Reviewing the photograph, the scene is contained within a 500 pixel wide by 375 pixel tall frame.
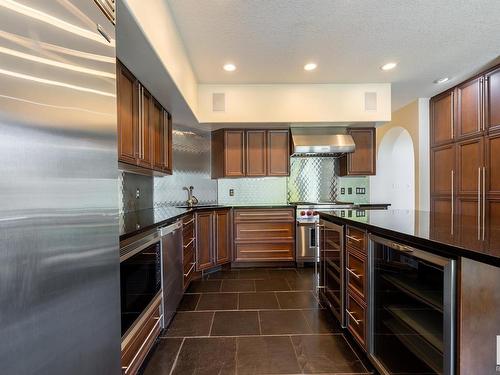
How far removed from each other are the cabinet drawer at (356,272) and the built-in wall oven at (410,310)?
8 cm

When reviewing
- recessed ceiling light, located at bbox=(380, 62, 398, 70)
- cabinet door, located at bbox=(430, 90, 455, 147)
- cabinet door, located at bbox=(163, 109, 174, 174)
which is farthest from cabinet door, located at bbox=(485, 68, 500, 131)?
cabinet door, located at bbox=(163, 109, 174, 174)

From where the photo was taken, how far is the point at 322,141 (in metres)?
3.73

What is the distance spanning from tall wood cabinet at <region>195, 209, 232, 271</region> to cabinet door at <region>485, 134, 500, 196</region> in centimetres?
328

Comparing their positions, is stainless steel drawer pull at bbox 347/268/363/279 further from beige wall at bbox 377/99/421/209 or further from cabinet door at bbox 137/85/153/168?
beige wall at bbox 377/99/421/209

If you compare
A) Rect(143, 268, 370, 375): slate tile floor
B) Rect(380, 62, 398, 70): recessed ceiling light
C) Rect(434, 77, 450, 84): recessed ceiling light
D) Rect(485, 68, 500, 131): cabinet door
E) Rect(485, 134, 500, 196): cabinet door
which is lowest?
Rect(143, 268, 370, 375): slate tile floor

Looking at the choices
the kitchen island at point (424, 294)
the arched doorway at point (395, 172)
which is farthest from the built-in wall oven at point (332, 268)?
the arched doorway at point (395, 172)

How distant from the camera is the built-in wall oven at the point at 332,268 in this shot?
1.94m

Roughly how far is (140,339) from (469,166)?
413 centimetres

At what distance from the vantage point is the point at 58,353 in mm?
630

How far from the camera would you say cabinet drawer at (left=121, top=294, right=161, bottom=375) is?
1.32m

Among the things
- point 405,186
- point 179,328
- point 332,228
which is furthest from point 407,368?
point 405,186

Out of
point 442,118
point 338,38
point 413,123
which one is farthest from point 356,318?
point 413,123

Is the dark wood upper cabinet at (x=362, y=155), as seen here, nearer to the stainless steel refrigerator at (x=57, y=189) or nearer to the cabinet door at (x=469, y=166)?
the cabinet door at (x=469, y=166)

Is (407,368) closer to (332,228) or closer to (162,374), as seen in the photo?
(332,228)
